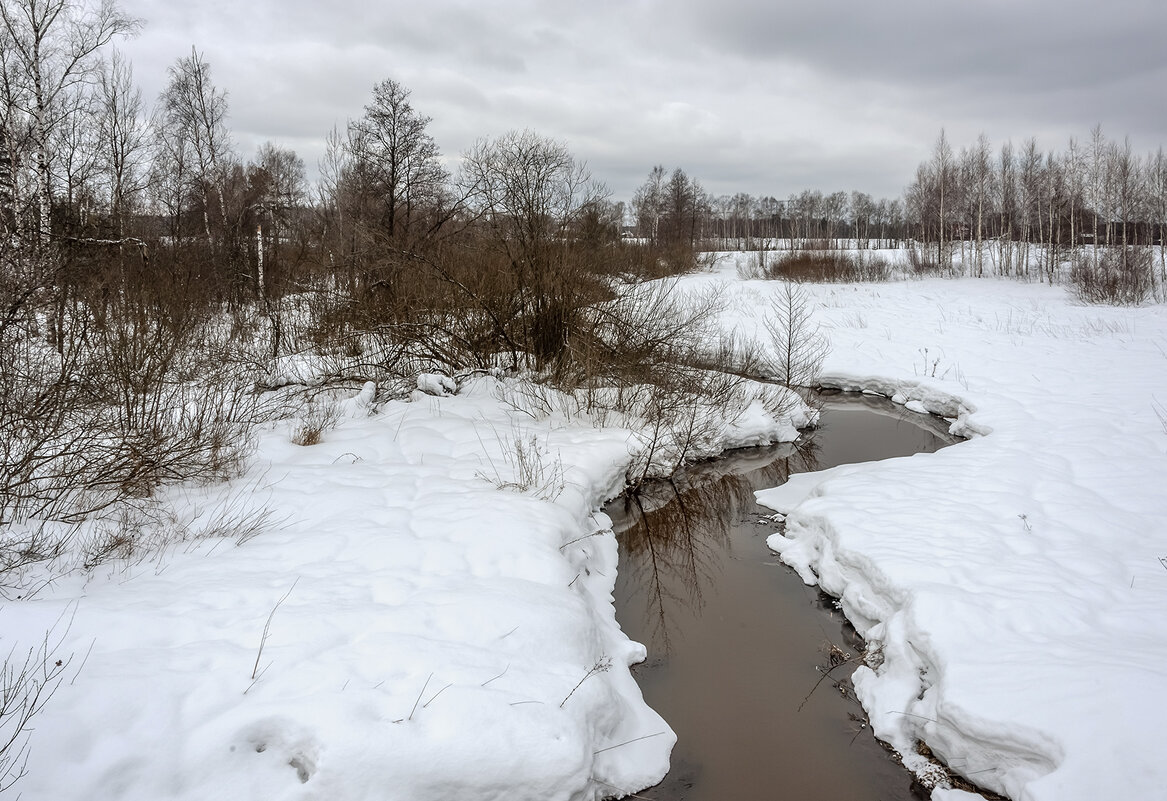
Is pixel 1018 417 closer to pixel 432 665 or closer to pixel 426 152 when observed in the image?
pixel 432 665

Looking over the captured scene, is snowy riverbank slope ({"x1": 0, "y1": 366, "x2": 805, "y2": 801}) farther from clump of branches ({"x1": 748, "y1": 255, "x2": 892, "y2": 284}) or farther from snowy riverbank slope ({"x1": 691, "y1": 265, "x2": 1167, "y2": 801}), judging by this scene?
clump of branches ({"x1": 748, "y1": 255, "x2": 892, "y2": 284})

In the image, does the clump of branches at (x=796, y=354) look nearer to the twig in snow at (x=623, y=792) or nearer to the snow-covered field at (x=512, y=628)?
the snow-covered field at (x=512, y=628)

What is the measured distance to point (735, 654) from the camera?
5500mm

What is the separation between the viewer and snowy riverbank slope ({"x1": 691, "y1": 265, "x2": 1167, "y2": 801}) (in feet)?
11.7

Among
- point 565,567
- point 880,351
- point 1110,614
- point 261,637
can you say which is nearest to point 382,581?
point 261,637

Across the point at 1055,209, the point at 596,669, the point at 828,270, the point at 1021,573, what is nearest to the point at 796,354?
the point at 1021,573

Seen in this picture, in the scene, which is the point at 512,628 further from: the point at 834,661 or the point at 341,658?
the point at 834,661

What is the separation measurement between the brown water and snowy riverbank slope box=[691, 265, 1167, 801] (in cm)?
30

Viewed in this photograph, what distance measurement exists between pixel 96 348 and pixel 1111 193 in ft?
130

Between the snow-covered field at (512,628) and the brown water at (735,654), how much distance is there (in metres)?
0.24

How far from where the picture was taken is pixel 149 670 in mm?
3326

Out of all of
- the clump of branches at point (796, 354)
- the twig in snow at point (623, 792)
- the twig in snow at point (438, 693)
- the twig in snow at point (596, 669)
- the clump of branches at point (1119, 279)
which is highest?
the clump of branches at point (1119, 279)

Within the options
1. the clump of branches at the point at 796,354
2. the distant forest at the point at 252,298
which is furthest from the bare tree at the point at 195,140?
the clump of branches at the point at 796,354

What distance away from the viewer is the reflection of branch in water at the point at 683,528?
655 centimetres
